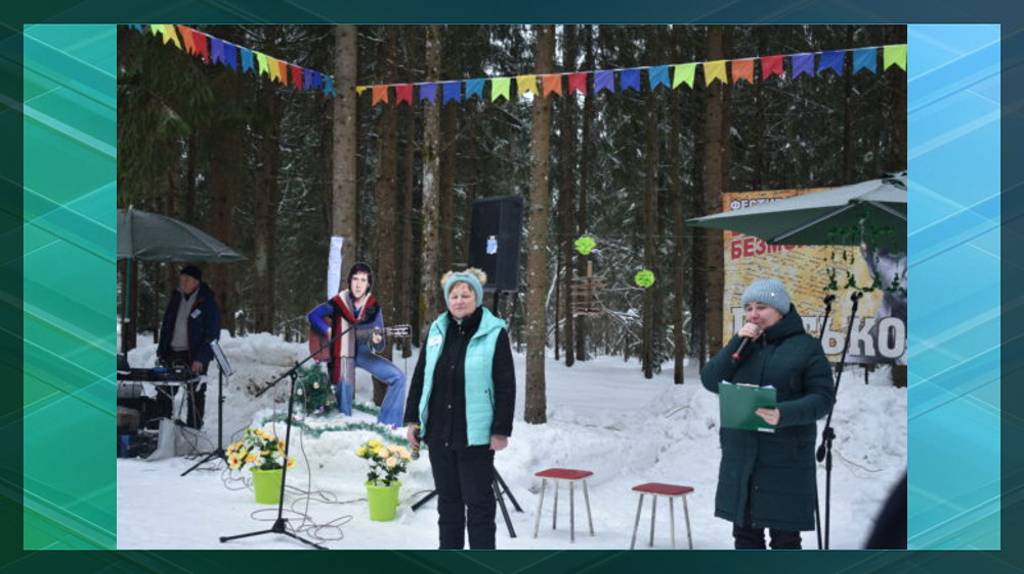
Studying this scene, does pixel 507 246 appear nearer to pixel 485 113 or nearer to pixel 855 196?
pixel 855 196

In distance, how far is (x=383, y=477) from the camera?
5297mm

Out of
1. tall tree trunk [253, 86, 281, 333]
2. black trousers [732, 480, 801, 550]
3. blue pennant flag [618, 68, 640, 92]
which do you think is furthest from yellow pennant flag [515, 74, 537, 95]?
tall tree trunk [253, 86, 281, 333]

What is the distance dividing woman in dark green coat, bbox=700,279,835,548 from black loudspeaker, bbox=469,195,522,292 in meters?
1.85

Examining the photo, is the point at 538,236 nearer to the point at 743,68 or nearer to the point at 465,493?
the point at 743,68

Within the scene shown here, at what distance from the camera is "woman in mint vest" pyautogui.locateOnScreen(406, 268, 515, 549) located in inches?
160

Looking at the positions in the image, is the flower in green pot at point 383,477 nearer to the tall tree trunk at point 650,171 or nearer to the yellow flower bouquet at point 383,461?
the yellow flower bouquet at point 383,461

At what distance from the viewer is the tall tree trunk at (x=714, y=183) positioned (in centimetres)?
980

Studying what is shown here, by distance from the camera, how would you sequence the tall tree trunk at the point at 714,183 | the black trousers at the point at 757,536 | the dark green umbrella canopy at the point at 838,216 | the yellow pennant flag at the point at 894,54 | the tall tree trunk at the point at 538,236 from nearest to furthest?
1. the black trousers at the point at 757,536
2. the dark green umbrella canopy at the point at 838,216
3. the yellow pennant flag at the point at 894,54
4. the tall tree trunk at the point at 538,236
5. the tall tree trunk at the point at 714,183

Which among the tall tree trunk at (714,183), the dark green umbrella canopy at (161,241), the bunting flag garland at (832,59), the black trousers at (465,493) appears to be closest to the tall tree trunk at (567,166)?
the tall tree trunk at (714,183)

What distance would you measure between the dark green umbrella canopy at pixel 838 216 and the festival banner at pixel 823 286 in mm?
2731

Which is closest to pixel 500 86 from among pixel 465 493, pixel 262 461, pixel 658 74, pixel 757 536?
pixel 658 74

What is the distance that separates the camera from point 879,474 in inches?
281

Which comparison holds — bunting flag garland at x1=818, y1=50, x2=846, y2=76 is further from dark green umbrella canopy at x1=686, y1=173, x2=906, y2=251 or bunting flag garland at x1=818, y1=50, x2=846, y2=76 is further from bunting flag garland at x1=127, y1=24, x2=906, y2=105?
dark green umbrella canopy at x1=686, y1=173, x2=906, y2=251

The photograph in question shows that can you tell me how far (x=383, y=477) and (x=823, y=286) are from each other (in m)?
4.91
